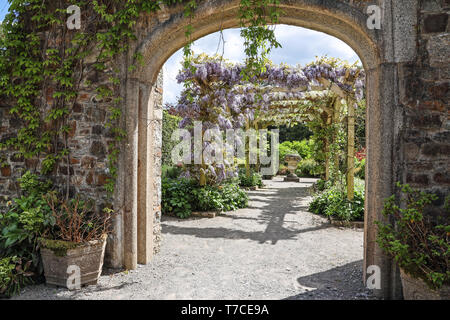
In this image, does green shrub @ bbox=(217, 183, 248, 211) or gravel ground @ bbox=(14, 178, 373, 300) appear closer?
gravel ground @ bbox=(14, 178, 373, 300)

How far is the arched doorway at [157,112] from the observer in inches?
98.0

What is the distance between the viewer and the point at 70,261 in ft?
8.57

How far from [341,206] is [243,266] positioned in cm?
289

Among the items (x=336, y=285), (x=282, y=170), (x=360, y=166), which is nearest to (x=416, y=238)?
(x=336, y=285)

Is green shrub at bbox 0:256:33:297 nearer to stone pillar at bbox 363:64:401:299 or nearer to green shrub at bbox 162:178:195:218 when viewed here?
stone pillar at bbox 363:64:401:299

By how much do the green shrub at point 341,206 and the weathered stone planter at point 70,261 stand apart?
413 cm

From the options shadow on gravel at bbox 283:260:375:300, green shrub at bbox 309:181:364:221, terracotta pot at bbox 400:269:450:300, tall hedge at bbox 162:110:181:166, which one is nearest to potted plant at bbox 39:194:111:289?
shadow on gravel at bbox 283:260:375:300

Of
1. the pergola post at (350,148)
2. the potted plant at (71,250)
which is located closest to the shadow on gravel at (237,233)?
the pergola post at (350,148)

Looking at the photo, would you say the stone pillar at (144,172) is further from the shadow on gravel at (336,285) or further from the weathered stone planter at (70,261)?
the shadow on gravel at (336,285)

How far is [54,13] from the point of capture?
311 centimetres

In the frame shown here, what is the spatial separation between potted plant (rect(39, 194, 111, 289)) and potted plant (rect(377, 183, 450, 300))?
2482 millimetres

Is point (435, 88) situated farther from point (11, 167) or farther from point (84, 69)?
point (11, 167)

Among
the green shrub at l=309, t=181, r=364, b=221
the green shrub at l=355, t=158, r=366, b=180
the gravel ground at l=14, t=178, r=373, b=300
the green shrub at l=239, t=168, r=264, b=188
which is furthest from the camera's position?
the green shrub at l=239, t=168, r=264, b=188

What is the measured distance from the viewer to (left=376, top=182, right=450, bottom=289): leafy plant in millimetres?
2010
